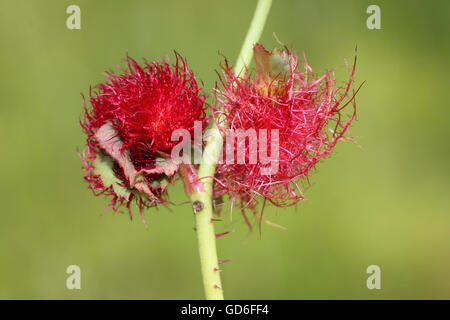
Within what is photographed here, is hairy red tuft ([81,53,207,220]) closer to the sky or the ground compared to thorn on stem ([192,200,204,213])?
closer to the sky

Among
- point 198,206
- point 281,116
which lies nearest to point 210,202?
Answer: point 198,206

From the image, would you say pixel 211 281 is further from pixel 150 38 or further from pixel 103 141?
pixel 150 38

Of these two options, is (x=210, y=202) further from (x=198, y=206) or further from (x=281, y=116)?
(x=281, y=116)

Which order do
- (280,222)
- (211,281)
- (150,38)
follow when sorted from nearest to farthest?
1. (211,281)
2. (280,222)
3. (150,38)

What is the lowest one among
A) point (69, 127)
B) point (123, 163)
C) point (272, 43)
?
point (123, 163)

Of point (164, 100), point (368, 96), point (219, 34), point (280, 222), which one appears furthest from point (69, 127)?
point (164, 100)

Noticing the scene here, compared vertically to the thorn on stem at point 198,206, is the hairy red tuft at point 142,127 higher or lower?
higher

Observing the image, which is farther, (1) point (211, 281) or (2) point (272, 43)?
(2) point (272, 43)

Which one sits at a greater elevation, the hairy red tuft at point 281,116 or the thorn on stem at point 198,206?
the hairy red tuft at point 281,116
